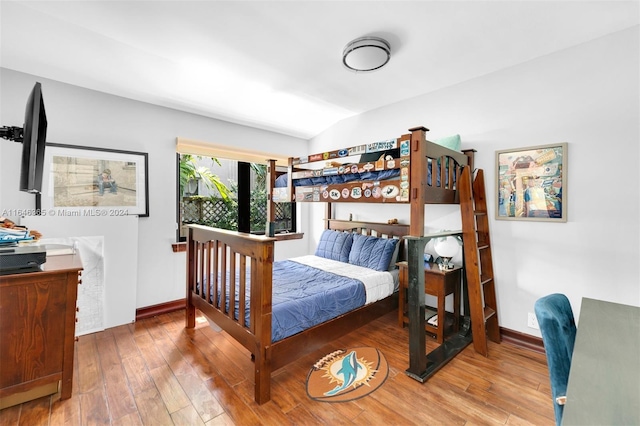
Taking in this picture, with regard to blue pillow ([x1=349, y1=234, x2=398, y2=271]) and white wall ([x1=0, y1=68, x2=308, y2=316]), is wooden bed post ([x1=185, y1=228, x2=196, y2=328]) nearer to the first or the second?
white wall ([x1=0, y1=68, x2=308, y2=316])

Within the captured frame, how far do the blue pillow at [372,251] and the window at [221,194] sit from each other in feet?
4.94

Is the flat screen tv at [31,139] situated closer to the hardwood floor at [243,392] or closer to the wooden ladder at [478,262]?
the hardwood floor at [243,392]

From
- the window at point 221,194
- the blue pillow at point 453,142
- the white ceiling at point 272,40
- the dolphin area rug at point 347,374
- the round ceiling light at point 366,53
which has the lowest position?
the dolphin area rug at point 347,374

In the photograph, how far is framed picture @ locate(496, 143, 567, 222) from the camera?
2.22m

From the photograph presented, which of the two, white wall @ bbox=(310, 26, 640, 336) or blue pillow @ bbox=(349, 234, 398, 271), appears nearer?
white wall @ bbox=(310, 26, 640, 336)

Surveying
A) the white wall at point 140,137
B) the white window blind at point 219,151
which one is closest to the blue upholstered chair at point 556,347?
the white window blind at point 219,151

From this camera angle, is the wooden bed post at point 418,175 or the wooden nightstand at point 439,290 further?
the wooden nightstand at point 439,290

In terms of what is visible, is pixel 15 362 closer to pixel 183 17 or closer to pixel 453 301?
pixel 183 17

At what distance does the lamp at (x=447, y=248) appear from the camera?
2.59 m

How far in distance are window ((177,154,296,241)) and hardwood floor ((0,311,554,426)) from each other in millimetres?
1444

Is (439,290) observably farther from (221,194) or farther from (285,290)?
(221,194)

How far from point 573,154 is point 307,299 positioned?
238 cm

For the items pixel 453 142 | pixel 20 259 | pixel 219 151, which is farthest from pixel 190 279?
Result: pixel 453 142

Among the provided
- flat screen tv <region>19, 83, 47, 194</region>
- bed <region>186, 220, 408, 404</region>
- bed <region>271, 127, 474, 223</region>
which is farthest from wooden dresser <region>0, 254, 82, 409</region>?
bed <region>271, 127, 474, 223</region>
